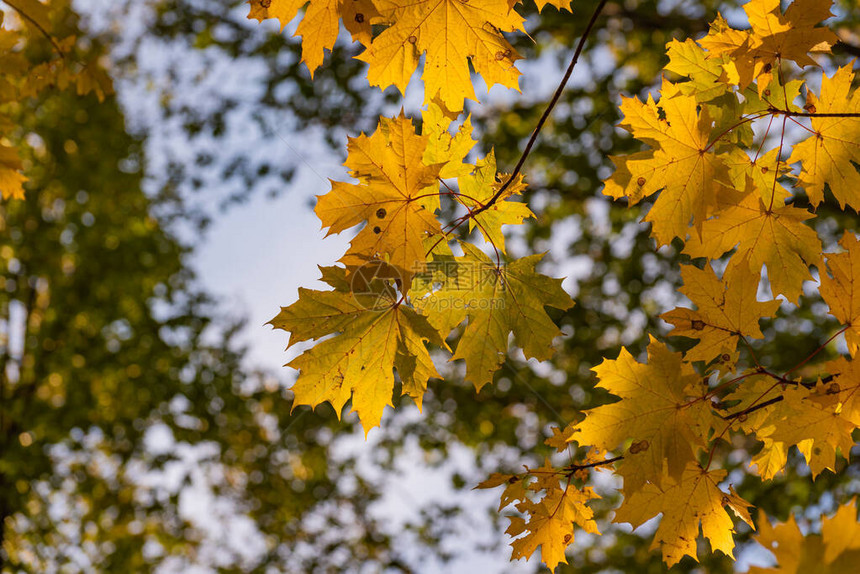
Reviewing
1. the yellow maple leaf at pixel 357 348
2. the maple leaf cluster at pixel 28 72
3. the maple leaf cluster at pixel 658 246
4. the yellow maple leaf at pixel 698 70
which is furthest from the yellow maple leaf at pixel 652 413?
the maple leaf cluster at pixel 28 72

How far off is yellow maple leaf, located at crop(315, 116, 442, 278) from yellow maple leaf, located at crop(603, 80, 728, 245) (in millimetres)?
622

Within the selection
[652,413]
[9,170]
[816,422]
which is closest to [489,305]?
[652,413]

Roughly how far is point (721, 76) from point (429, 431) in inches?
232

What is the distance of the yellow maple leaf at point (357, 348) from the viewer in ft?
5.04

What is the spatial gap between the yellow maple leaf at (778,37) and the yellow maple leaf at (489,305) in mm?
795

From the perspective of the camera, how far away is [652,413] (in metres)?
1.41

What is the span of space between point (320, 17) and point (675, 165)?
1.11m

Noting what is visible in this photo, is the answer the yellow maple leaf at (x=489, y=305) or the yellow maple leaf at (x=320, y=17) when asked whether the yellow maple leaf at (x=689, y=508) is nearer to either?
the yellow maple leaf at (x=489, y=305)

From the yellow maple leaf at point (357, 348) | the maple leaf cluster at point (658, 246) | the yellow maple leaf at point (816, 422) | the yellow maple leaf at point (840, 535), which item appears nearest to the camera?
the yellow maple leaf at point (840, 535)

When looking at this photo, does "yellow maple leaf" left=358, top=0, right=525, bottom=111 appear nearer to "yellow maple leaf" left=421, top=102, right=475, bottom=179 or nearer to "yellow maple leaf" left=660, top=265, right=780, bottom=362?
"yellow maple leaf" left=421, top=102, right=475, bottom=179

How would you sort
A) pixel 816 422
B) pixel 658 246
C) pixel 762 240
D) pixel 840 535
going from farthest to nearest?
pixel 762 240 → pixel 658 246 → pixel 816 422 → pixel 840 535

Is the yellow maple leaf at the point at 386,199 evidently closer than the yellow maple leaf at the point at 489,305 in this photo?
Yes

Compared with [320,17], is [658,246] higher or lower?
lower

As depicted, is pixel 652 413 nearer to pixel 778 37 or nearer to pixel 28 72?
pixel 778 37
